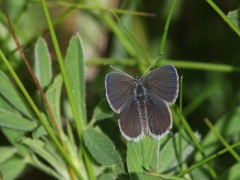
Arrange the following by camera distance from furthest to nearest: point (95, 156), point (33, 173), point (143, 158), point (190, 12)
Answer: point (190, 12)
point (33, 173)
point (95, 156)
point (143, 158)

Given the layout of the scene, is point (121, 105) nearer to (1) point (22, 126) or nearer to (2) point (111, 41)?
(1) point (22, 126)

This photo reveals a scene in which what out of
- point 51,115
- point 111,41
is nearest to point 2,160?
point 51,115

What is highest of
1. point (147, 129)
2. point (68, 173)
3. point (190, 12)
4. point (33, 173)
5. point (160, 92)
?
point (190, 12)

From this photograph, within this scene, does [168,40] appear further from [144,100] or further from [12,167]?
[12,167]

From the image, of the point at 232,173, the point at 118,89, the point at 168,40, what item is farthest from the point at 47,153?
the point at 168,40

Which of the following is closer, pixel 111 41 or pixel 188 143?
pixel 188 143

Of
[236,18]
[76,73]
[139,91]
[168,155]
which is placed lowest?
[168,155]

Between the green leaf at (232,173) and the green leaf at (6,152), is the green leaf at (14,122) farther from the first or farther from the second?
the green leaf at (232,173)
